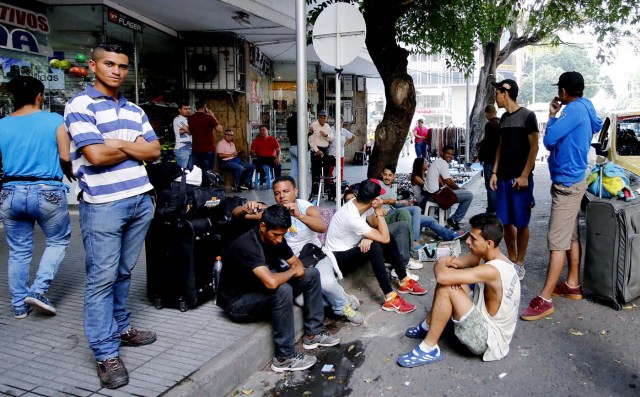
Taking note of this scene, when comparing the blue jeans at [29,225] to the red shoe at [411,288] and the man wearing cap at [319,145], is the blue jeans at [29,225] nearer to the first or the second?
the red shoe at [411,288]

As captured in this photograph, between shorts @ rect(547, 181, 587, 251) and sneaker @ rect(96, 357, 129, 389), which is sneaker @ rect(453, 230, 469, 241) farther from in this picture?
sneaker @ rect(96, 357, 129, 389)

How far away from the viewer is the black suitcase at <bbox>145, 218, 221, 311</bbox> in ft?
13.5

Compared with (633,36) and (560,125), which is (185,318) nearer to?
(560,125)

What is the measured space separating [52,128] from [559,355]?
4.10 m

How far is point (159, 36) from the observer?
1097cm

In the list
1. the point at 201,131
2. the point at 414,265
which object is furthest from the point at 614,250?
the point at 201,131

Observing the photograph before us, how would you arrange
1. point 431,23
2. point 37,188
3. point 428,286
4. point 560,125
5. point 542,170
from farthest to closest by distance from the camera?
point 542,170 → point 431,23 → point 428,286 → point 560,125 → point 37,188

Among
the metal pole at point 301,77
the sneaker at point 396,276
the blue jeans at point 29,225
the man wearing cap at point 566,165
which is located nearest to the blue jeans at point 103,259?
the blue jeans at point 29,225

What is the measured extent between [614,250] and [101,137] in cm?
409

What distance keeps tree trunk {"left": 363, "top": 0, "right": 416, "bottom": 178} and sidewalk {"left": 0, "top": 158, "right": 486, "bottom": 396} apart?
16.1 ft

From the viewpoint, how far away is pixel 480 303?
3.71 metres

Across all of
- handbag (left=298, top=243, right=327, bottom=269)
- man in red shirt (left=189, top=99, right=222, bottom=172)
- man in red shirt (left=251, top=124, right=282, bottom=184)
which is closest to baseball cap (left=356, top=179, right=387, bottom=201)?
handbag (left=298, top=243, right=327, bottom=269)

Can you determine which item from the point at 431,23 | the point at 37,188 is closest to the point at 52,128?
the point at 37,188

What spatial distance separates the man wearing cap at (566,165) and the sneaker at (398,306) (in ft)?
3.31
